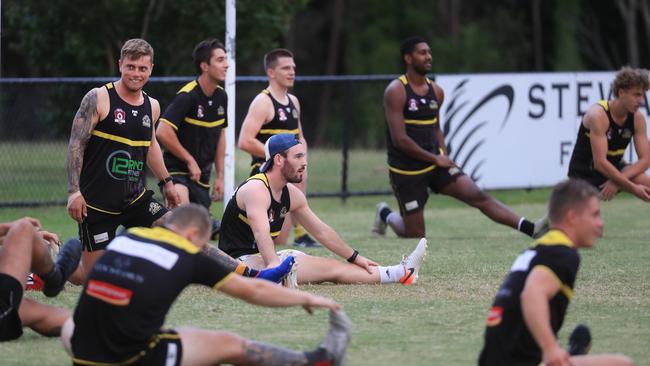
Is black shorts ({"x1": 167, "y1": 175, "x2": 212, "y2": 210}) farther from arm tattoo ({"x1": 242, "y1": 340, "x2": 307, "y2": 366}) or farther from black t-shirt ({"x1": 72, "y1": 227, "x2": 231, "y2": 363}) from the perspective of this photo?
black t-shirt ({"x1": 72, "y1": 227, "x2": 231, "y2": 363})

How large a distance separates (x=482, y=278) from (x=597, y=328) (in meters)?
2.22

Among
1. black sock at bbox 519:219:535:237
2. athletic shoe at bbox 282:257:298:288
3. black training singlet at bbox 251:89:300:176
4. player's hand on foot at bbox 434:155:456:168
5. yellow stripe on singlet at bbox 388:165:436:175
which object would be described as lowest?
black sock at bbox 519:219:535:237

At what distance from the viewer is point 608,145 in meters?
12.0

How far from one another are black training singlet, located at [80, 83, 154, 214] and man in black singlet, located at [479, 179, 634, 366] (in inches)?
173

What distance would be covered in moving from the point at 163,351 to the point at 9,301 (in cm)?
143

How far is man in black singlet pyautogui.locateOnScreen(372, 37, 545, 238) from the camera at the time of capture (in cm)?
1288

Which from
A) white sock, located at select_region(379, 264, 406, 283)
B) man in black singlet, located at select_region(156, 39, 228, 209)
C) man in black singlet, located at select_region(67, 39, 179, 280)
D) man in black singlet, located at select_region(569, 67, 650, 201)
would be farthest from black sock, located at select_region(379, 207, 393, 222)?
man in black singlet, located at select_region(67, 39, 179, 280)

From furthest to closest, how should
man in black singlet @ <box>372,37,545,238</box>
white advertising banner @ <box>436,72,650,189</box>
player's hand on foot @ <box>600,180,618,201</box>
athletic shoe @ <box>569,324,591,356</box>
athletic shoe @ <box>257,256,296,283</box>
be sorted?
white advertising banner @ <box>436,72,650,189</box>
man in black singlet @ <box>372,37,545,238</box>
player's hand on foot @ <box>600,180,618,201</box>
athletic shoe @ <box>257,256,296,283</box>
athletic shoe @ <box>569,324,591,356</box>

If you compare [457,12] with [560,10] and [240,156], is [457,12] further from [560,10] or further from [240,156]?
[240,156]

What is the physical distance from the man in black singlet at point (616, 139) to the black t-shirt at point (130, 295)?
670 centimetres

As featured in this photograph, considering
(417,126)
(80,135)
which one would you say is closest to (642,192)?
(417,126)

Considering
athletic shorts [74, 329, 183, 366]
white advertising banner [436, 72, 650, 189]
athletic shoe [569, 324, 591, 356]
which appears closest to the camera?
athletic shorts [74, 329, 183, 366]

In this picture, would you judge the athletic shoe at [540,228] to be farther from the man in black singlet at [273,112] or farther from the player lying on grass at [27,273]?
the player lying on grass at [27,273]

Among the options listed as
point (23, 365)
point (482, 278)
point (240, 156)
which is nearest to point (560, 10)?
point (240, 156)
